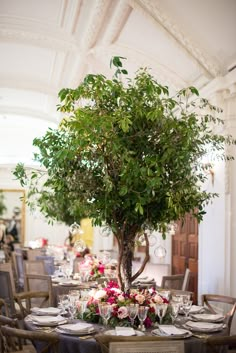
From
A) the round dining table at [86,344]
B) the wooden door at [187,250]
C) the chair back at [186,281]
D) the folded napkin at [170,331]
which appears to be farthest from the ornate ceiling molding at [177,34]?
the round dining table at [86,344]

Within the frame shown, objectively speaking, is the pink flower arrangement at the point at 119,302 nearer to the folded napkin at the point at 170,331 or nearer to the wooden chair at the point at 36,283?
the folded napkin at the point at 170,331

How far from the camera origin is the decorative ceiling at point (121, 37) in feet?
19.8

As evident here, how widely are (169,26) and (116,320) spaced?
3785 millimetres

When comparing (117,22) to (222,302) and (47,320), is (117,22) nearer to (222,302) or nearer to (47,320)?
(222,302)

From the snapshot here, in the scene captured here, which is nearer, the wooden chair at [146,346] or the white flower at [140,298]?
the wooden chair at [146,346]

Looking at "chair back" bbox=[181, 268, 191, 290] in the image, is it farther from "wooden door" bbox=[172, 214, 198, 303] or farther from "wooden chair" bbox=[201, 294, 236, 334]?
"wooden door" bbox=[172, 214, 198, 303]

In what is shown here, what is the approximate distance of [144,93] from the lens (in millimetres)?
4148

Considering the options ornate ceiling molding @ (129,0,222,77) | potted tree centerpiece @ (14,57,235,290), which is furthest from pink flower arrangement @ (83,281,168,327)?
ornate ceiling molding @ (129,0,222,77)

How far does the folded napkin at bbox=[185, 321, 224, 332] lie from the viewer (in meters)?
3.86

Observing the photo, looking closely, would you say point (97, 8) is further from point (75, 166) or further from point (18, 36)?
point (75, 166)

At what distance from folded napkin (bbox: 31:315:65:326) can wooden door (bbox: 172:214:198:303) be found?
4.25 meters

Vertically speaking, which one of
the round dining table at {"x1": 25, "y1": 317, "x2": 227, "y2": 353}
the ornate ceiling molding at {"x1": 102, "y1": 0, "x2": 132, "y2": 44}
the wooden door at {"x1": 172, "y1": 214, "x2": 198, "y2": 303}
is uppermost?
the ornate ceiling molding at {"x1": 102, "y1": 0, "x2": 132, "y2": 44}

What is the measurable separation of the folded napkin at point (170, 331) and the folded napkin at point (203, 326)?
16cm

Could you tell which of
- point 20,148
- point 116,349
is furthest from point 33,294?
point 20,148
